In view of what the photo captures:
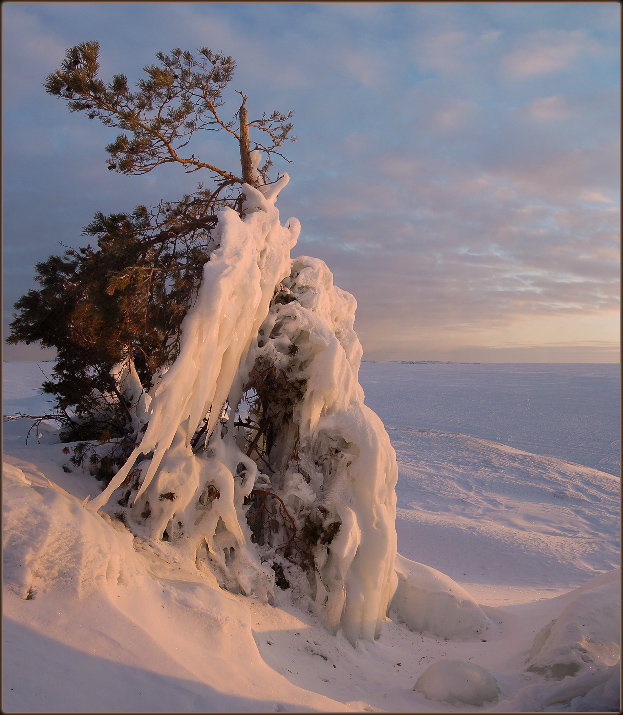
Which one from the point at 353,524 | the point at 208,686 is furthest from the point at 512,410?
the point at 208,686

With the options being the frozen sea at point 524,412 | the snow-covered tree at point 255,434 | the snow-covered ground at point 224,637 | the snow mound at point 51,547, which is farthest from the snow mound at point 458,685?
the frozen sea at point 524,412

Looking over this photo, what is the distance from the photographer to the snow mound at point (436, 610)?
7.21 m

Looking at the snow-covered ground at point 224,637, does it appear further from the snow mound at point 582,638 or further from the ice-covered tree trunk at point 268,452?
the ice-covered tree trunk at point 268,452

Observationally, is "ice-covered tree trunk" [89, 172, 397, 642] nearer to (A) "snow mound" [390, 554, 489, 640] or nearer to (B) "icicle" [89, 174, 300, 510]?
(B) "icicle" [89, 174, 300, 510]

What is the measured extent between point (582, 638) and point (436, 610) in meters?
2.31

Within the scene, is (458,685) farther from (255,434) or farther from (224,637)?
(255,434)

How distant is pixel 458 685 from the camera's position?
4805 mm

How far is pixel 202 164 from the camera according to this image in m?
7.22

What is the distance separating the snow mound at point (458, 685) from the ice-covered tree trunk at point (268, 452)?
1.35 metres

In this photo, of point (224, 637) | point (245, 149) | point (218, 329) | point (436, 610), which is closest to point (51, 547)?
point (224, 637)

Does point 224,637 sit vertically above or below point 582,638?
above

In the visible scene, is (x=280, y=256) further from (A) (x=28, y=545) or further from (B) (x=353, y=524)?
(A) (x=28, y=545)

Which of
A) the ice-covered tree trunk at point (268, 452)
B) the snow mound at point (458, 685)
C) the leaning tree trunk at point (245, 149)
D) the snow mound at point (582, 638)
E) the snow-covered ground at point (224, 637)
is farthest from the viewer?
the leaning tree trunk at point (245, 149)

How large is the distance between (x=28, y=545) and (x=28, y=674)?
0.99 meters
